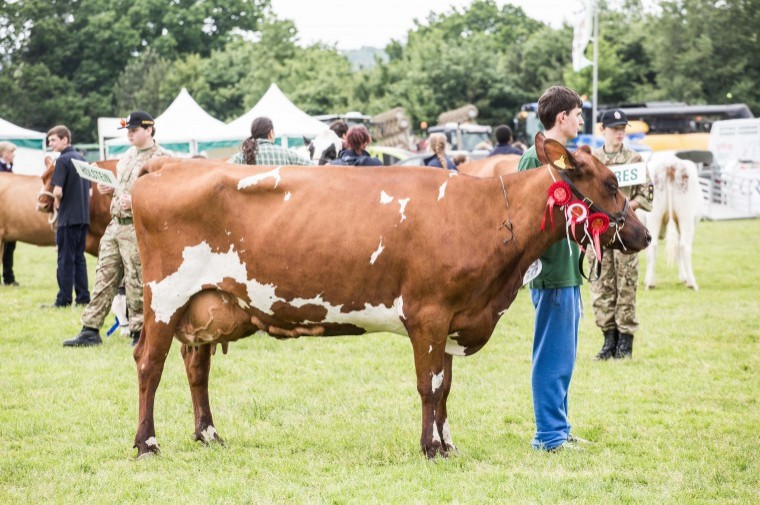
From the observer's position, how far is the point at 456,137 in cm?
3838

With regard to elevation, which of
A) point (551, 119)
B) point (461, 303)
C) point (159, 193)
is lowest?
point (461, 303)

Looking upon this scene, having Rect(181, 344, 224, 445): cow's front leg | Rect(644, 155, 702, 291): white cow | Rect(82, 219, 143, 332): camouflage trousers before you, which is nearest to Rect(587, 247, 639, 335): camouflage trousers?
Rect(181, 344, 224, 445): cow's front leg

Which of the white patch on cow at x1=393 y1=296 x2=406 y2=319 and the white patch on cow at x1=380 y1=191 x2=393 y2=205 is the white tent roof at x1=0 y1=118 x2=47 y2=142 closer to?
the white patch on cow at x1=380 y1=191 x2=393 y2=205

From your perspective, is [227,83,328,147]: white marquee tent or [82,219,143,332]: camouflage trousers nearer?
[82,219,143,332]: camouflage trousers

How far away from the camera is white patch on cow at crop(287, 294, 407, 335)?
595 centimetres

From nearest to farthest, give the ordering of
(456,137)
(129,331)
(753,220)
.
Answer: (129,331) → (753,220) → (456,137)

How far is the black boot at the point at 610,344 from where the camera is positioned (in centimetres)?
954

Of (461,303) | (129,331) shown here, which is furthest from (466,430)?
(129,331)

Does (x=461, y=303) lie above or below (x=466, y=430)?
above

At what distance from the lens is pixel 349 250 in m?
5.89

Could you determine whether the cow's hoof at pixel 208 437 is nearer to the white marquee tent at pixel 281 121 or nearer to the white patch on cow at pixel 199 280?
the white patch on cow at pixel 199 280

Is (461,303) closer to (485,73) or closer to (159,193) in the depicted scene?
(159,193)

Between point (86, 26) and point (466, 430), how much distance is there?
229 feet

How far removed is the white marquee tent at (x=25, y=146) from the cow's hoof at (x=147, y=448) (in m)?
26.7
